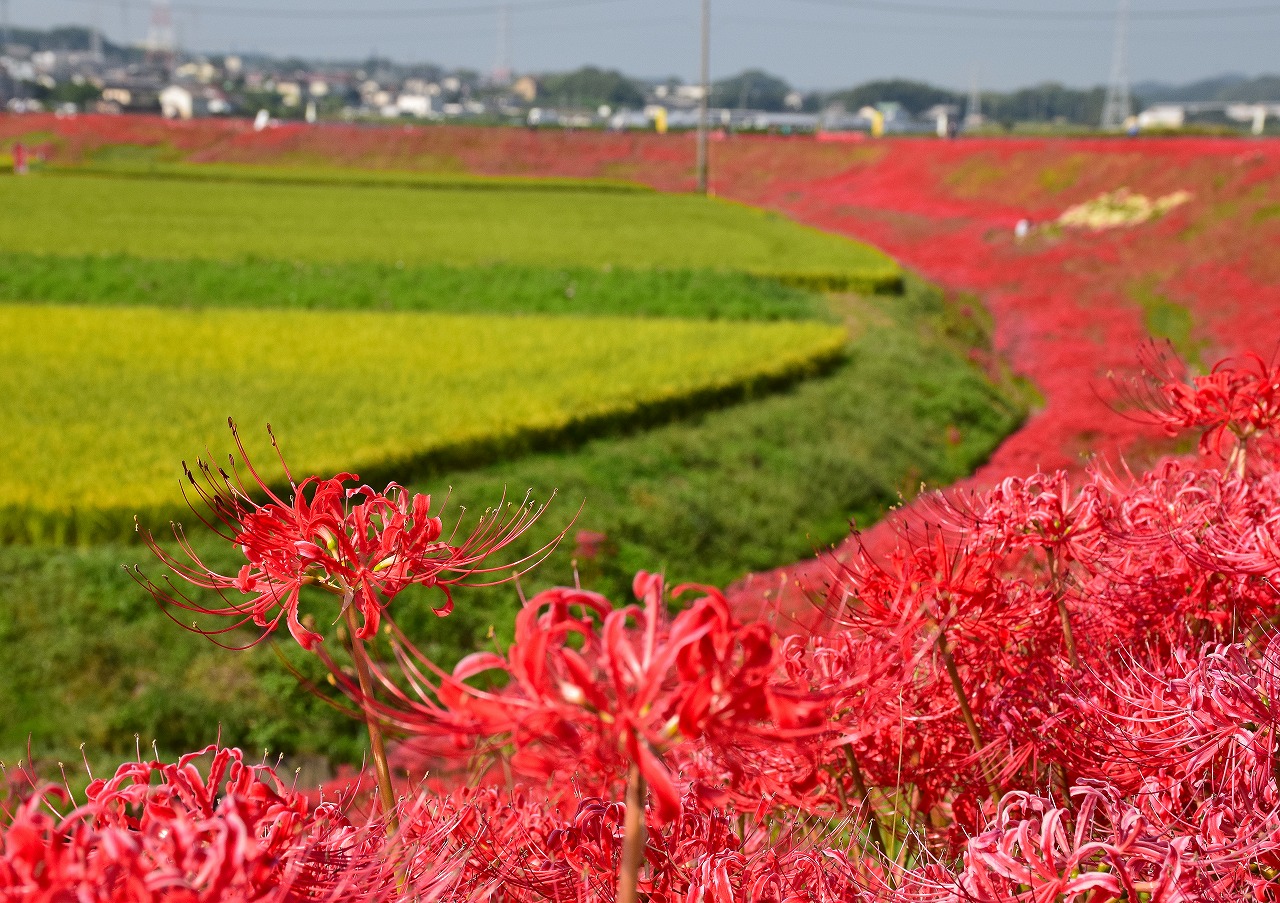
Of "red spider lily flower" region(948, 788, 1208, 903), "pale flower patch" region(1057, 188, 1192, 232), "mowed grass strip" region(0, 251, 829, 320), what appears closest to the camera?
"red spider lily flower" region(948, 788, 1208, 903)

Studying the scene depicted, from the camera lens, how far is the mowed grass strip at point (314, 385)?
32.1ft

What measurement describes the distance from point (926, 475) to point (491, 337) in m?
6.59

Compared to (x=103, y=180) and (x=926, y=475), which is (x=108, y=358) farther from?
(x=103, y=180)

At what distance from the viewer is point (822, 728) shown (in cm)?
124

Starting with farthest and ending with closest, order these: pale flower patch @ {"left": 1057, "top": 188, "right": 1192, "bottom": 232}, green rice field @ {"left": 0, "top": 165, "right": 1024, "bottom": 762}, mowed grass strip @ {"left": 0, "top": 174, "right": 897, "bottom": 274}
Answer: pale flower patch @ {"left": 1057, "top": 188, "right": 1192, "bottom": 232} → mowed grass strip @ {"left": 0, "top": 174, "right": 897, "bottom": 274} → green rice field @ {"left": 0, "top": 165, "right": 1024, "bottom": 762}

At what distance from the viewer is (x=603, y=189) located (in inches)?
2078

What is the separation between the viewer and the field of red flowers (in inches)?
48.3

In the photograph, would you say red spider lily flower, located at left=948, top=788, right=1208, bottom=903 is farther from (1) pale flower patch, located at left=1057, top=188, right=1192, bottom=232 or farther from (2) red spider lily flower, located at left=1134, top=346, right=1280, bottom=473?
(1) pale flower patch, located at left=1057, top=188, right=1192, bottom=232

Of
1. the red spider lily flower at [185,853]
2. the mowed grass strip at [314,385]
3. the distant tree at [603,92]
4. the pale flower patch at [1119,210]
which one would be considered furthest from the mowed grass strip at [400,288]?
the distant tree at [603,92]

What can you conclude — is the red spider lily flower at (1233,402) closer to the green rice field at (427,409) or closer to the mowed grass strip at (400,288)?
the green rice field at (427,409)

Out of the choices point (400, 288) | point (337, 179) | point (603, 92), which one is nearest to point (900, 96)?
point (603, 92)

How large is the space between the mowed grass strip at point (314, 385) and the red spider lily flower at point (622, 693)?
859 centimetres

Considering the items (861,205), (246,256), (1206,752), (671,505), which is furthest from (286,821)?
(861,205)

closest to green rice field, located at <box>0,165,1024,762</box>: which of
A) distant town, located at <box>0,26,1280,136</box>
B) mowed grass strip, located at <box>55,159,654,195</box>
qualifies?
mowed grass strip, located at <box>55,159,654,195</box>
